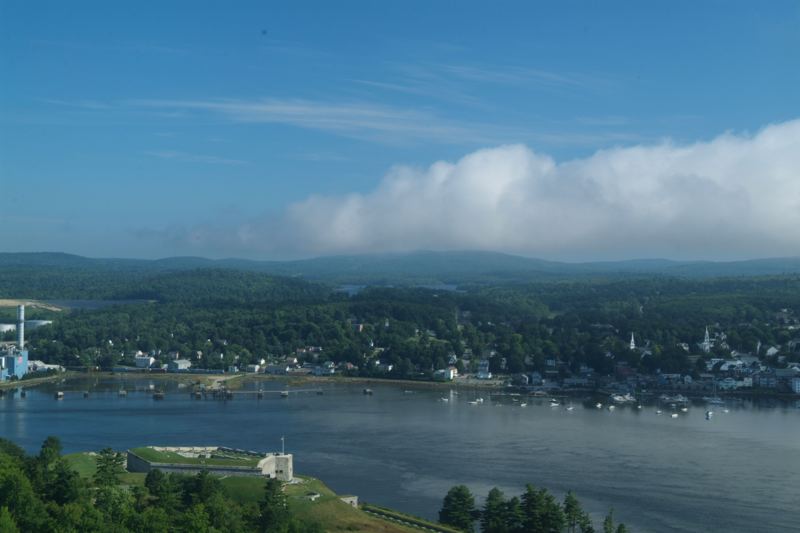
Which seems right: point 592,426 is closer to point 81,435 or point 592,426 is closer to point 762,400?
point 762,400

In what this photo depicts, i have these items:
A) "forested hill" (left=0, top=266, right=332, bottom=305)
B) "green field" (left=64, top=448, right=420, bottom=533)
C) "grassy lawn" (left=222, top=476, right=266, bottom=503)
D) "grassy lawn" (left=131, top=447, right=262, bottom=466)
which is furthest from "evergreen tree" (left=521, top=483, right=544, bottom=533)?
"forested hill" (left=0, top=266, right=332, bottom=305)

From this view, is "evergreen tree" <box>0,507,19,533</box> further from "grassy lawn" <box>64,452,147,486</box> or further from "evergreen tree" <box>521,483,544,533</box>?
"evergreen tree" <box>521,483,544,533</box>

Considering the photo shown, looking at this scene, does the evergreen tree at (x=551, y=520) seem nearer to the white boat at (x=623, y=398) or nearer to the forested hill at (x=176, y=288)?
the white boat at (x=623, y=398)

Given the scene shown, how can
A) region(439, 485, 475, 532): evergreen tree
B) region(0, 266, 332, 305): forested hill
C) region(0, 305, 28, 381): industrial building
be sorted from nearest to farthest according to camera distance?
region(439, 485, 475, 532): evergreen tree, region(0, 305, 28, 381): industrial building, region(0, 266, 332, 305): forested hill

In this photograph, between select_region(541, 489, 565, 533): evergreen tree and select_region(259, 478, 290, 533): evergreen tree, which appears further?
select_region(541, 489, 565, 533): evergreen tree

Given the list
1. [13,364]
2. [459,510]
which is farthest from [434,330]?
[459,510]

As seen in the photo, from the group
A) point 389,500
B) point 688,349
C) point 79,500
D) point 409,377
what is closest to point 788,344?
point 688,349
